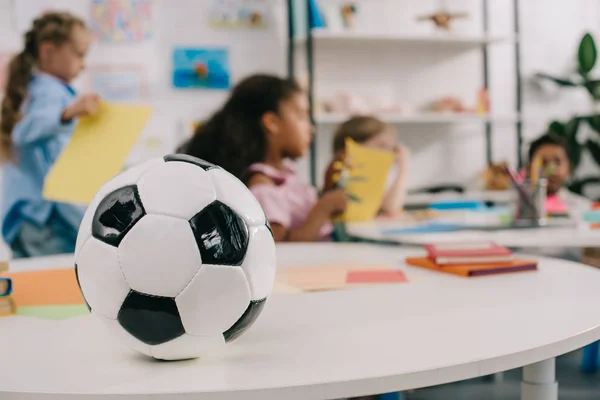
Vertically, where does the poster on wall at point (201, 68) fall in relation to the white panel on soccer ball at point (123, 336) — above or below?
above

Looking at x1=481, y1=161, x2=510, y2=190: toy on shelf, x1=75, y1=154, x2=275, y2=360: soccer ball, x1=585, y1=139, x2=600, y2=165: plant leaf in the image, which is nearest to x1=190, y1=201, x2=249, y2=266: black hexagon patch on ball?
x1=75, y1=154, x2=275, y2=360: soccer ball

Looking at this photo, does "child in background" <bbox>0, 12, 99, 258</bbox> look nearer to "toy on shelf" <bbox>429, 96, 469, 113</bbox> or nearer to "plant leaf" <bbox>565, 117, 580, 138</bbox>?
"toy on shelf" <bbox>429, 96, 469, 113</bbox>

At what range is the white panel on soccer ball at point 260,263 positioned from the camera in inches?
23.3

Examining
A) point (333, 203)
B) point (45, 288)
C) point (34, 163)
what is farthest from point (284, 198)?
point (45, 288)

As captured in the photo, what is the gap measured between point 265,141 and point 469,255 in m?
1.20

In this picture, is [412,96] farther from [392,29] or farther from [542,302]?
[542,302]

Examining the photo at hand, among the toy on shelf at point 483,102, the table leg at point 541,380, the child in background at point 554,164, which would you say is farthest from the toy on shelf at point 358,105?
the table leg at point 541,380

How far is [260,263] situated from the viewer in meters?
0.61

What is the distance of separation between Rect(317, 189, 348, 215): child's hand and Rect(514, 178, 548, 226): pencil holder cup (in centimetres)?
49

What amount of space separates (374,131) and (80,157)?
160 centimetres

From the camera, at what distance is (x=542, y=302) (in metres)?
0.81

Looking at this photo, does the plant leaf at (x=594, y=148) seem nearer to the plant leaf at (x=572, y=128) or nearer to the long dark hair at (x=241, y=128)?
the plant leaf at (x=572, y=128)

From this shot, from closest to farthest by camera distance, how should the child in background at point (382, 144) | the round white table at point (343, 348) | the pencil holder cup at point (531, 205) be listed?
the round white table at point (343, 348), the pencil holder cup at point (531, 205), the child in background at point (382, 144)

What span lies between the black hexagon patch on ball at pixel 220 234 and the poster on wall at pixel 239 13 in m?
3.30
